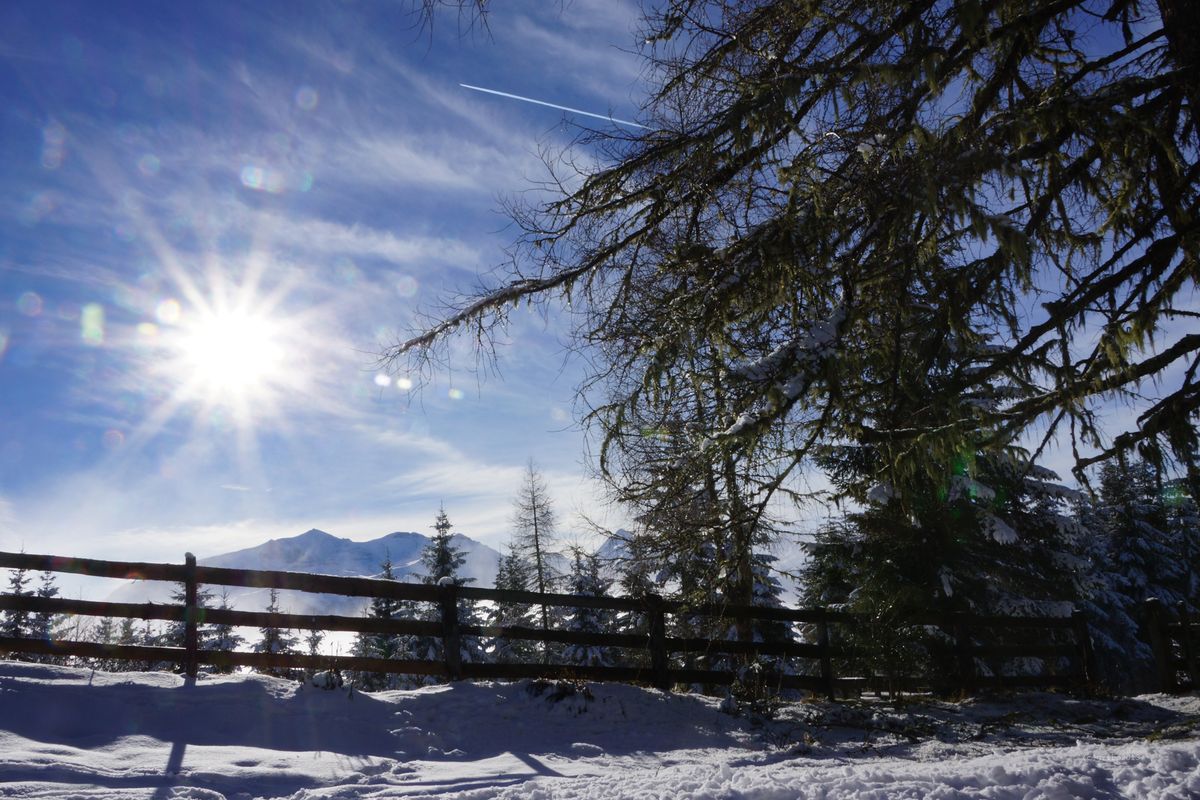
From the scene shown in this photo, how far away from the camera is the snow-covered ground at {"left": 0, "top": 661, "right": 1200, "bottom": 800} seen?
4.18m

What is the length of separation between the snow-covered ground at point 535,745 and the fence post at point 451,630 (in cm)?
46

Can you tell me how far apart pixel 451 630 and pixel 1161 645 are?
38.1 ft

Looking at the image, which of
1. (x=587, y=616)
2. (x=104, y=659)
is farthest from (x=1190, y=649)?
(x=587, y=616)

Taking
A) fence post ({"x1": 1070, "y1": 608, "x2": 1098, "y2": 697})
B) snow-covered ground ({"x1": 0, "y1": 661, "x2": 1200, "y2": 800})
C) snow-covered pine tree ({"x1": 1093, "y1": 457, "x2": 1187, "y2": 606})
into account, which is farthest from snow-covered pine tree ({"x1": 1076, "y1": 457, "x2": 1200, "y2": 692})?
snow-covered ground ({"x1": 0, "y1": 661, "x2": 1200, "y2": 800})

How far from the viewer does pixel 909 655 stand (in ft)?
38.9

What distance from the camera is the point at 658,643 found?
33.5ft

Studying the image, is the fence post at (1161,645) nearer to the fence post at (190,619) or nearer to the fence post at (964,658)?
the fence post at (964,658)

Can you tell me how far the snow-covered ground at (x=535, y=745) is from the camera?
165 inches

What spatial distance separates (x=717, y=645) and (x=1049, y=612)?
1119 centimetres

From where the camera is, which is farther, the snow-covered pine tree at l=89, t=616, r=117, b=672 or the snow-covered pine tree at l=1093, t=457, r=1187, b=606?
the snow-covered pine tree at l=1093, t=457, r=1187, b=606

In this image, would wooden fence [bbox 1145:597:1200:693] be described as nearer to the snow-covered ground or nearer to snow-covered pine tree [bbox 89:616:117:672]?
the snow-covered ground

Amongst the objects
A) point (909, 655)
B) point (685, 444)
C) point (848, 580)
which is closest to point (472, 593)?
point (685, 444)

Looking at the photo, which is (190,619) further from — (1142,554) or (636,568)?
(1142,554)

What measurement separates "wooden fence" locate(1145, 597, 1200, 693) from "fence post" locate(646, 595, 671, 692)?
8363 mm
